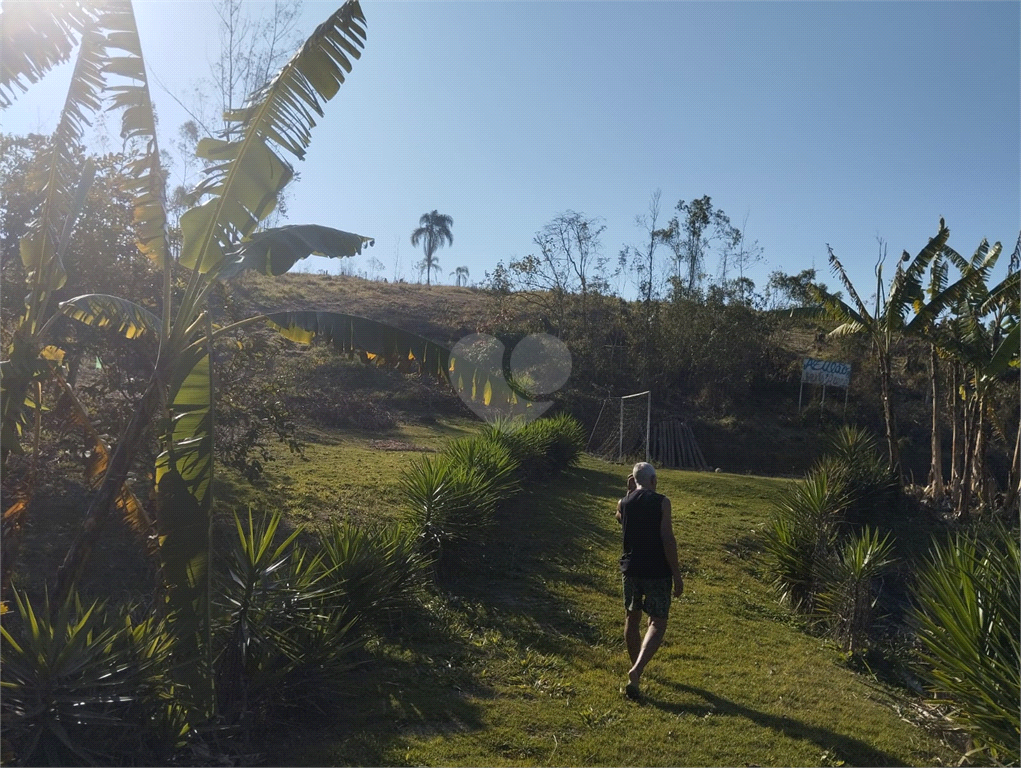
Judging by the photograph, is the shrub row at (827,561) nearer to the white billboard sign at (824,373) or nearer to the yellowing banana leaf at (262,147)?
the yellowing banana leaf at (262,147)

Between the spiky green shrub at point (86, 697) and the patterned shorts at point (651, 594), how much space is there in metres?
3.20

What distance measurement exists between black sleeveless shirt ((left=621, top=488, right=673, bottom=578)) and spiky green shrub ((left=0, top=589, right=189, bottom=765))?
10.5 feet

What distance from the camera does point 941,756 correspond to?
5.38 m

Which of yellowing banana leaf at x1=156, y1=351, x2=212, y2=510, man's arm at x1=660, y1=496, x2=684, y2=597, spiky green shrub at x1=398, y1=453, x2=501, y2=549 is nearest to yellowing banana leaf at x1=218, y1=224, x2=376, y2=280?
yellowing banana leaf at x1=156, y1=351, x2=212, y2=510

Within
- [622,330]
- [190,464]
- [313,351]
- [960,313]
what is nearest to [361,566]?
[190,464]

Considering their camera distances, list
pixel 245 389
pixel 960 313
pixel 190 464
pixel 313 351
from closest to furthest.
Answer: pixel 190 464 < pixel 245 389 < pixel 960 313 < pixel 313 351

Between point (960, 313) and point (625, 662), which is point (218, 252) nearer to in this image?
point (625, 662)

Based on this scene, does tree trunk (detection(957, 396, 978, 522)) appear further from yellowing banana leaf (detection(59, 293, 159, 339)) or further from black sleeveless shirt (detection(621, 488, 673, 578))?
yellowing banana leaf (detection(59, 293, 159, 339))

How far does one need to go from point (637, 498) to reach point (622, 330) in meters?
25.4

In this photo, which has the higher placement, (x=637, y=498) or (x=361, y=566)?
(x=637, y=498)

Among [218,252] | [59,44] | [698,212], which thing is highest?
[698,212]

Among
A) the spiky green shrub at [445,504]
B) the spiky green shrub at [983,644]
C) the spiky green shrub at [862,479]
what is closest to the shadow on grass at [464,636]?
the spiky green shrub at [445,504]

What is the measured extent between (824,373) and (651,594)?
24.0 metres

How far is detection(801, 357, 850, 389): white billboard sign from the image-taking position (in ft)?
90.6
